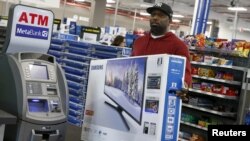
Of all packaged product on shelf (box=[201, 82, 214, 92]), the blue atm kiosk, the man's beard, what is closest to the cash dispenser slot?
the blue atm kiosk

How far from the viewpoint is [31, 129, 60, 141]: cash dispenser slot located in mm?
2518

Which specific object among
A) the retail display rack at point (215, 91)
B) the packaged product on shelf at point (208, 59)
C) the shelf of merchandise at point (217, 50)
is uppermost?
the shelf of merchandise at point (217, 50)

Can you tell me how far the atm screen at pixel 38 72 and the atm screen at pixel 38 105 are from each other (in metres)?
0.16

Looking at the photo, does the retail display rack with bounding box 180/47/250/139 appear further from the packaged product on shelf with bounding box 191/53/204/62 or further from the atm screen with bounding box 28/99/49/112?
the atm screen with bounding box 28/99/49/112

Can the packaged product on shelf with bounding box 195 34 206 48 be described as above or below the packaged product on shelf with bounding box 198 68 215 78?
above

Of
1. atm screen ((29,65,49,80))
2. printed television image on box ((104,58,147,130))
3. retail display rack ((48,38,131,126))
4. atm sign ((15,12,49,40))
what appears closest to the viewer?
printed television image on box ((104,58,147,130))

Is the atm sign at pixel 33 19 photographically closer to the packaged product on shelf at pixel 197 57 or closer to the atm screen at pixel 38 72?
the atm screen at pixel 38 72

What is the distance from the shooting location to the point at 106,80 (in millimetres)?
2760

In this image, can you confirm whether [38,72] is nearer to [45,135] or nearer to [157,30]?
[45,135]

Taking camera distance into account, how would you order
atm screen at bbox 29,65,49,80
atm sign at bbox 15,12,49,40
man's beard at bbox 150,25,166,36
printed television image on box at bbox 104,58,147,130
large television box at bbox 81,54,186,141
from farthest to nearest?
1. man's beard at bbox 150,25,166,36
2. atm sign at bbox 15,12,49,40
3. atm screen at bbox 29,65,49,80
4. printed television image on box at bbox 104,58,147,130
5. large television box at bbox 81,54,186,141

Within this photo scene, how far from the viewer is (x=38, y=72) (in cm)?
266

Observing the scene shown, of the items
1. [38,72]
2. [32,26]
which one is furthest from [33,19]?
[38,72]

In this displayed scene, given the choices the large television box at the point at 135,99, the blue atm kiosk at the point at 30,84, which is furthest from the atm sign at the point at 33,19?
the large television box at the point at 135,99

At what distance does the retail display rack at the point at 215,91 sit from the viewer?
21.1 feet
